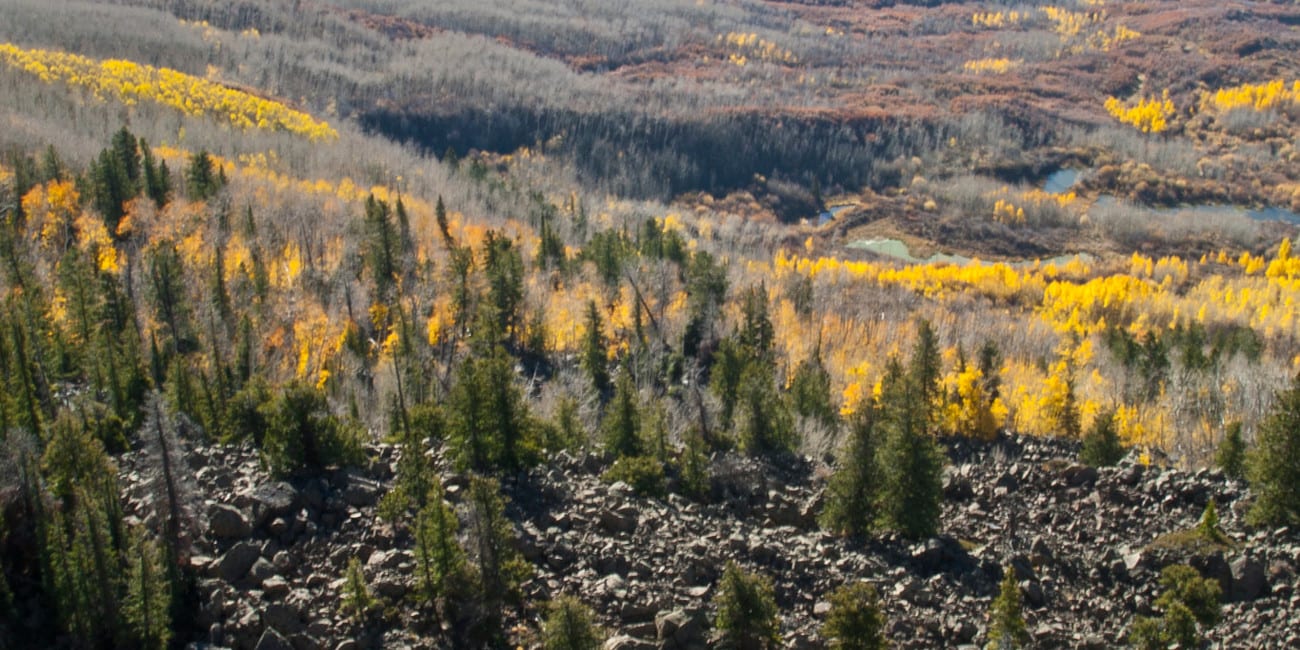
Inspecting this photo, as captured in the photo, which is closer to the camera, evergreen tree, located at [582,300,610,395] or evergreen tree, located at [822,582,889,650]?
evergreen tree, located at [822,582,889,650]

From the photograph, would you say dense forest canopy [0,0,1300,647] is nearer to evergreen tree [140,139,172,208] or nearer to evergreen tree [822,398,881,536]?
evergreen tree [822,398,881,536]

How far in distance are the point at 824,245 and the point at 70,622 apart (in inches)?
6841

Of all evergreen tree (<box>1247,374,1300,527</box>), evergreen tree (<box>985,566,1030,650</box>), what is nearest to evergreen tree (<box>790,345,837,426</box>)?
evergreen tree (<box>1247,374,1300,527</box>)

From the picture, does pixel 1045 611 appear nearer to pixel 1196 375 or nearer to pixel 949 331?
pixel 1196 375

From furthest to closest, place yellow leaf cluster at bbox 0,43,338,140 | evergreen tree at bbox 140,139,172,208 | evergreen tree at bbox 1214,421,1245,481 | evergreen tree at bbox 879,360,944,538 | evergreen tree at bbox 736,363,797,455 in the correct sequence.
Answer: yellow leaf cluster at bbox 0,43,338,140 < evergreen tree at bbox 140,139,172,208 < evergreen tree at bbox 736,363,797,455 < evergreen tree at bbox 1214,421,1245,481 < evergreen tree at bbox 879,360,944,538

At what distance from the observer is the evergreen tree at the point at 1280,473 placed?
98.5ft

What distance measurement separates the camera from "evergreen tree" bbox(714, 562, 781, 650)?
82.0 feet

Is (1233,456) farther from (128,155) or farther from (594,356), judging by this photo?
(128,155)

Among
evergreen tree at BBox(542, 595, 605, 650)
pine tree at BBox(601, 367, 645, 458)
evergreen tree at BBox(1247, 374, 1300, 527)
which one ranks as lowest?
pine tree at BBox(601, 367, 645, 458)

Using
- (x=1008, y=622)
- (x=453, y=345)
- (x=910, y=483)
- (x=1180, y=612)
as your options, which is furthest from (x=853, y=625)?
(x=453, y=345)

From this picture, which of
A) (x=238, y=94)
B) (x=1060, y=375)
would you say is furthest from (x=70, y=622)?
(x=238, y=94)

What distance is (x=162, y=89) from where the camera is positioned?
541 feet

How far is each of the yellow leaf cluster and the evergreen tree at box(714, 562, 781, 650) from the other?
142 meters

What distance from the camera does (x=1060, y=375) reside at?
67.8 metres
